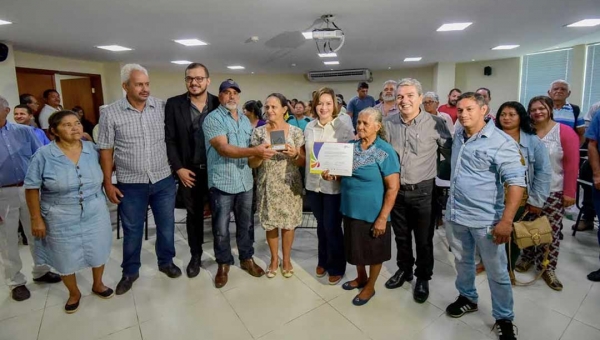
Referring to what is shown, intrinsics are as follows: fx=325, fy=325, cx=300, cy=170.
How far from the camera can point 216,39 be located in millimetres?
6125

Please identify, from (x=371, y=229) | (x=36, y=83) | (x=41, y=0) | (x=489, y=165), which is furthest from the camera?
(x=36, y=83)

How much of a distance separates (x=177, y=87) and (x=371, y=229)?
11916mm

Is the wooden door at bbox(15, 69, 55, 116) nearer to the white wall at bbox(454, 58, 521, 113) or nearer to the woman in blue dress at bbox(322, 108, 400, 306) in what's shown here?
the woman in blue dress at bbox(322, 108, 400, 306)

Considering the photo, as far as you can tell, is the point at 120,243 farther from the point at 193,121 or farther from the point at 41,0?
the point at 41,0

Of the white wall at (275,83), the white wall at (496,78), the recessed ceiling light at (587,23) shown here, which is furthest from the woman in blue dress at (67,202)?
the white wall at (275,83)

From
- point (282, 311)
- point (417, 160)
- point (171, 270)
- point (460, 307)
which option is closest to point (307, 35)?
point (417, 160)

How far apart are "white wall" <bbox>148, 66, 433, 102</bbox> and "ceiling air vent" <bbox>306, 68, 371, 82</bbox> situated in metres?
0.56

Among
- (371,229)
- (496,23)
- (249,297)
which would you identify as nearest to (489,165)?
(371,229)

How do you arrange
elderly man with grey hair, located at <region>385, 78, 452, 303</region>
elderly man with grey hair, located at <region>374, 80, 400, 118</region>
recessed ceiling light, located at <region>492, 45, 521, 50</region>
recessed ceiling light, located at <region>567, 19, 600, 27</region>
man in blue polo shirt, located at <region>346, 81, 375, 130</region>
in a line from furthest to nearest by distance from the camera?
1. recessed ceiling light, located at <region>492, 45, 521, 50</region>
2. man in blue polo shirt, located at <region>346, 81, 375, 130</region>
3. recessed ceiling light, located at <region>567, 19, 600, 27</region>
4. elderly man with grey hair, located at <region>374, 80, 400, 118</region>
5. elderly man with grey hair, located at <region>385, 78, 452, 303</region>

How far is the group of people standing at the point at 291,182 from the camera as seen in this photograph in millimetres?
1858

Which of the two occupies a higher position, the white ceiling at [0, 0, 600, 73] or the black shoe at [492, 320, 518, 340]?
the white ceiling at [0, 0, 600, 73]

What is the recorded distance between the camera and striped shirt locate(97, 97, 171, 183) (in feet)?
7.55

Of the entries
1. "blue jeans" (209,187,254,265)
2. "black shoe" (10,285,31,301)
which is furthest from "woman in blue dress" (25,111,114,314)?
"blue jeans" (209,187,254,265)

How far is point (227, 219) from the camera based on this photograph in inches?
101
